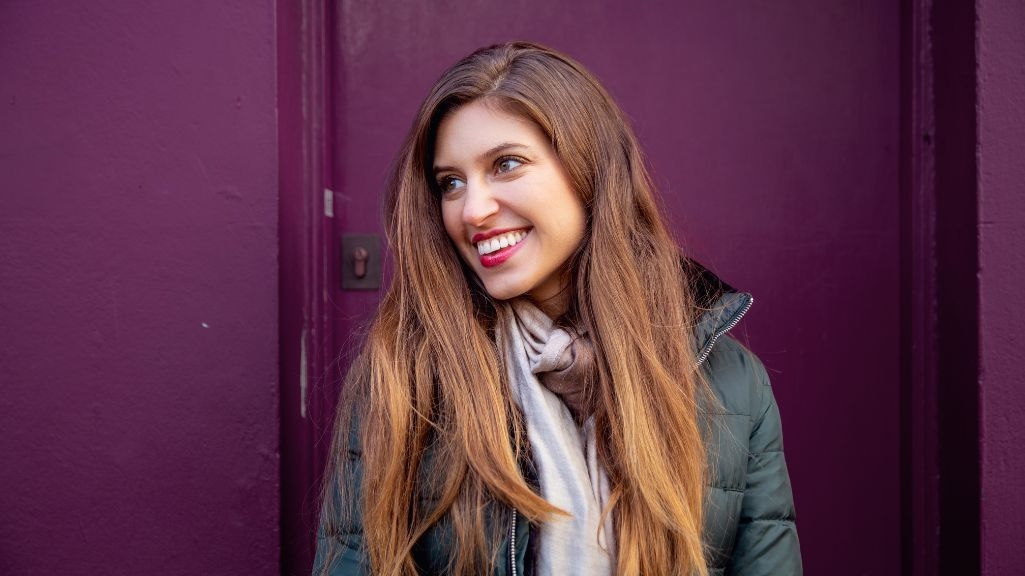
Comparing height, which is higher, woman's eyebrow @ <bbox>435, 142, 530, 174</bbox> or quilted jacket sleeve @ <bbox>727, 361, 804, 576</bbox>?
woman's eyebrow @ <bbox>435, 142, 530, 174</bbox>

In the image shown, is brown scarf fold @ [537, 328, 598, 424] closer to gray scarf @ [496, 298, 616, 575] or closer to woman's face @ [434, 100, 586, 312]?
gray scarf @ [496, 298, 616, 575]

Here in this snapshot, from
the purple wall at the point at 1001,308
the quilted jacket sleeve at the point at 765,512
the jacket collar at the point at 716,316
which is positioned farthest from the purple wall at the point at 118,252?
the purple wall at the point at 1001,308

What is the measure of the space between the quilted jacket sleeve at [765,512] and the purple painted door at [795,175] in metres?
0.63

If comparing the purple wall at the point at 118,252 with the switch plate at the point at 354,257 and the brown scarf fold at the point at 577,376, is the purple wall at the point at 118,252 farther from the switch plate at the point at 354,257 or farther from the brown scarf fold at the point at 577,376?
the brown scarf fold at the point at 577,376

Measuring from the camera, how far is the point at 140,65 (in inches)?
71.9

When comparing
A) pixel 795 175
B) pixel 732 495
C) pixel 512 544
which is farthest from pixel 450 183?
pixel 795 175

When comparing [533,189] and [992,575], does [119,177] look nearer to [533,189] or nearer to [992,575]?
[533,189]

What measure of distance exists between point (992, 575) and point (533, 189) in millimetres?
1500

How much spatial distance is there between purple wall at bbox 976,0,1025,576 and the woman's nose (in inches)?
49.0

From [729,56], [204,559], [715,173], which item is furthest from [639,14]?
[204,559]

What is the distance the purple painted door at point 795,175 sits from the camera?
83.1 inches

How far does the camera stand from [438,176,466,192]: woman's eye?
154cm

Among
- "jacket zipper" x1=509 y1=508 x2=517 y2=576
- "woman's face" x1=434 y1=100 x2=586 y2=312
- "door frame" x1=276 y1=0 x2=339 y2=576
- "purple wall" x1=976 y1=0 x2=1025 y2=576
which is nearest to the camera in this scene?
"jacket zipper" x1=509 y1=508 x2=517 y2=576

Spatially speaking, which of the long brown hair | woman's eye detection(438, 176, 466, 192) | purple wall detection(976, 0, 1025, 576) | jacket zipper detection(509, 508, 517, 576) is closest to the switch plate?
the long brown hair
